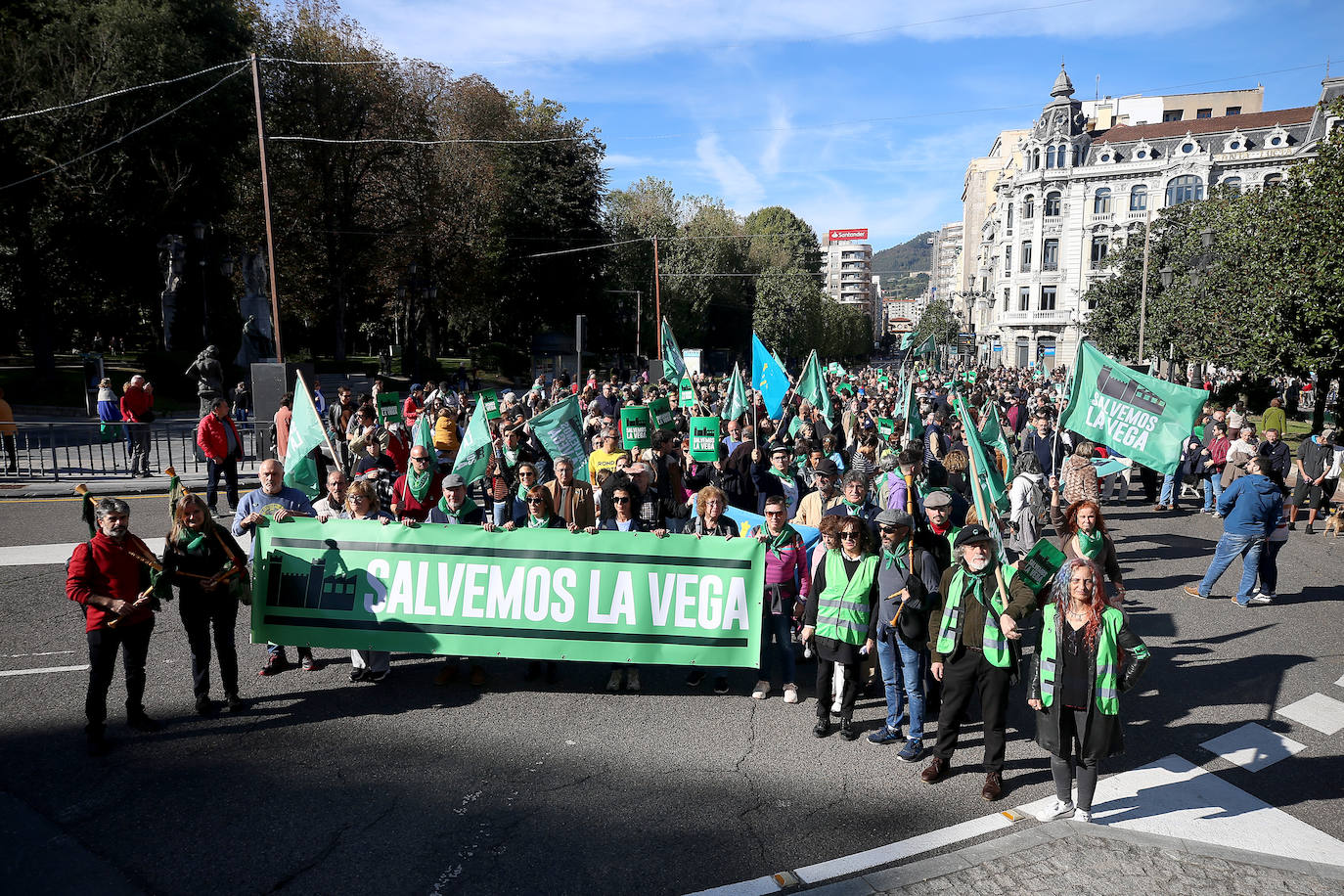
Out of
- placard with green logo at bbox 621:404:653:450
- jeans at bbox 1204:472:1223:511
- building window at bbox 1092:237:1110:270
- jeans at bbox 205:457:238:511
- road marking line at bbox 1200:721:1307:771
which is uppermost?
building window at bbox 1092:237:1110:270

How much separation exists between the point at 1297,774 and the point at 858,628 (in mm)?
2987

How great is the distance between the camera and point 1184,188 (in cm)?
6750

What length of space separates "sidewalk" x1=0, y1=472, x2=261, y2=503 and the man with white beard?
493 inches

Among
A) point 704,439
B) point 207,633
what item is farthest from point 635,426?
point 207,633

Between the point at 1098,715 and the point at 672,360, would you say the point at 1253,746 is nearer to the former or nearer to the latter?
the point at 1098,715

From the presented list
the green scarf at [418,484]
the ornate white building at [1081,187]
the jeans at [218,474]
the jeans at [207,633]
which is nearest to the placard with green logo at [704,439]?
the green scarf at [418,484]

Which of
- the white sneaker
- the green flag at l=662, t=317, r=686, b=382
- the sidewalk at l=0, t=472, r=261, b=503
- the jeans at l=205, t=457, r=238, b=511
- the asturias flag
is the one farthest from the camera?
the green flag at l=662, t=317, r=686, b=382

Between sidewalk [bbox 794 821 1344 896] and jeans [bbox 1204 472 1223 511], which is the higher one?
jeans [bbox 1204 472 1223 511]

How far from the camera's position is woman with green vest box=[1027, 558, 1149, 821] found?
4.73 m

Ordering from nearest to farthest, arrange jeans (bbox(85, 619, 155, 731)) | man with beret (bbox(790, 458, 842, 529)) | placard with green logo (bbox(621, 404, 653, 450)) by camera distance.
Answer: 1. jeans (bbox(85, 619, 155, 731))
2. man with beret (bbox(790, 458, 842, 529))
3. placard with green logo (bbox(621, 404, 653, 450))

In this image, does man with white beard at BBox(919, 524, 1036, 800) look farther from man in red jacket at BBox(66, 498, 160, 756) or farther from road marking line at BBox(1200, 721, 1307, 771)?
man in red jacket at BBox(66, 498, 160, 756)

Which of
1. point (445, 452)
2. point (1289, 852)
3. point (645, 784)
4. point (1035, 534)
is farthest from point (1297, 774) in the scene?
point (445, 452)

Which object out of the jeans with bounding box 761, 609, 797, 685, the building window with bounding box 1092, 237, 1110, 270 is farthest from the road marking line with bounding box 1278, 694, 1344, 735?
the building window with bounding box 1092, 237, 1110, 270

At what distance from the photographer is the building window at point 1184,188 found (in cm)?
6688
